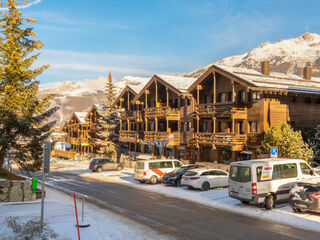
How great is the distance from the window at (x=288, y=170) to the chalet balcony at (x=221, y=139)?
1236 centimetres

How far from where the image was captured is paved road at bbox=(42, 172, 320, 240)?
12.6m

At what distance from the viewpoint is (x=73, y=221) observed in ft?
46.5

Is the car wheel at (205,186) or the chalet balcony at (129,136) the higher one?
the chalet balcony at (129,136)

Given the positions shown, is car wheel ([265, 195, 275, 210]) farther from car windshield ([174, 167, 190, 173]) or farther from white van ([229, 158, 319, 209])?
car windshield ([174, 167, 190, 173])

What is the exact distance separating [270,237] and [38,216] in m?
10.1

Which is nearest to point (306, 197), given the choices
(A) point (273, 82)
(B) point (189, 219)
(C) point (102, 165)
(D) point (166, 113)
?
(B) point (189, 219)

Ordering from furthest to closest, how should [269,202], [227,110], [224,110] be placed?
[224,110] → [227,110] → [269,202]

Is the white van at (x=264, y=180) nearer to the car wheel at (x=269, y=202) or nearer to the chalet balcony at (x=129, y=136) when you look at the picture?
the car wheel at (x=269, y=202)

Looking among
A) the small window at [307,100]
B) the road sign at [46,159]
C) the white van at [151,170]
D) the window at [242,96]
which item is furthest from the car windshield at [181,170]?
the road sign at [46,159]

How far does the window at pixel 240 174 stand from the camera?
17109 mm

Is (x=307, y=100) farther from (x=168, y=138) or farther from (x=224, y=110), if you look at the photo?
(x=168, y=138)

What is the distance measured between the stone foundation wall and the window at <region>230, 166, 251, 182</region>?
11.9 meters

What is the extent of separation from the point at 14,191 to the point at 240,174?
1281 cm

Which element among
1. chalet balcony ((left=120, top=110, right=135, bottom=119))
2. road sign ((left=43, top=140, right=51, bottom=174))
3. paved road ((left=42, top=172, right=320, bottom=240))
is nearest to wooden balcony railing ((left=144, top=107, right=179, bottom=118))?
chalet balcony ((left=120, top=110, right=135, bottom=119))
